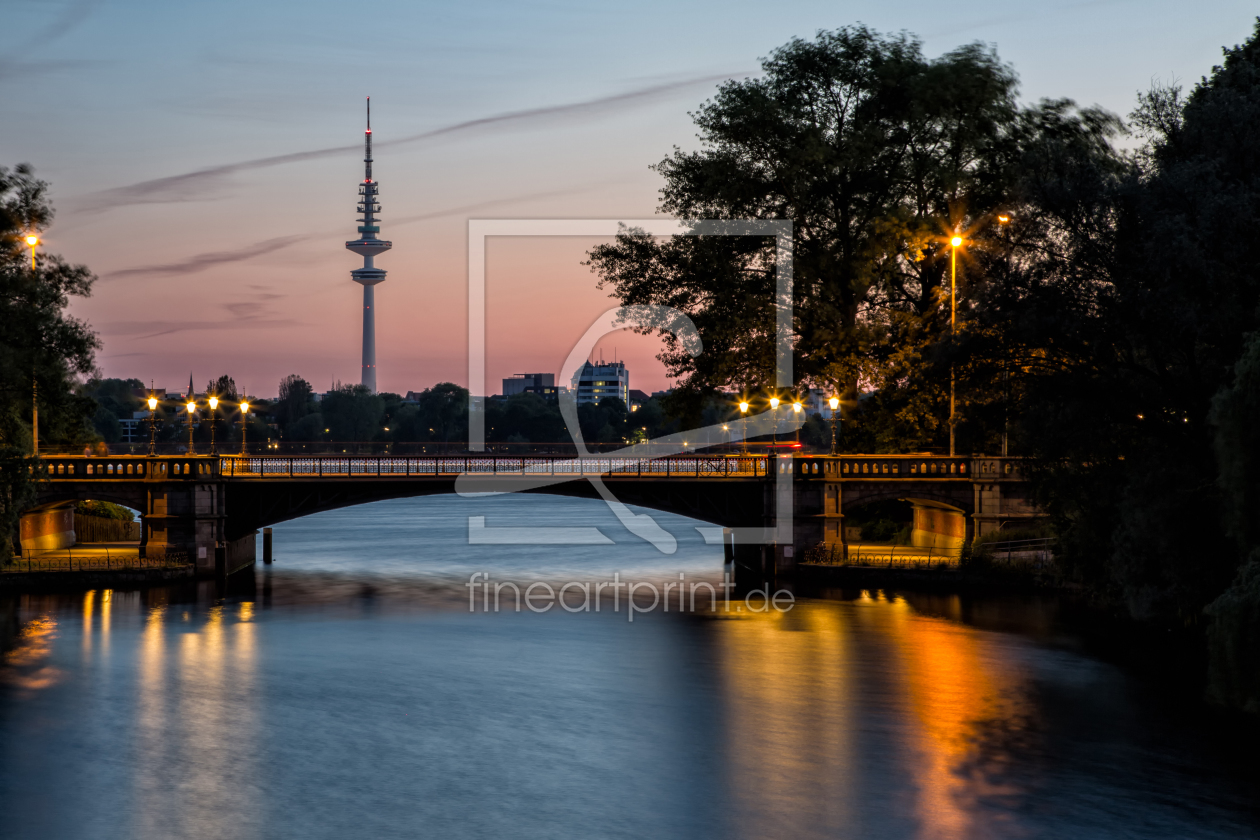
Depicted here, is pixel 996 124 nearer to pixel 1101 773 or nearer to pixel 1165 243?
pixel 1165 243

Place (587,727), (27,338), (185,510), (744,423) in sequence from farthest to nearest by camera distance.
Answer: (744,423)
(185,510)
(27,338)
(587,727)

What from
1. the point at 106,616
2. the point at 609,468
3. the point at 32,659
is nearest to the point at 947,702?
the point at 32,659

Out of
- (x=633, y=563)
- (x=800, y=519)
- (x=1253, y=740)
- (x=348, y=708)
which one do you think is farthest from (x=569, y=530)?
(x=1253, y=740)

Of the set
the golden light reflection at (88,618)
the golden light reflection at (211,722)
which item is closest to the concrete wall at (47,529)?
the golden light reflection at (88,618)

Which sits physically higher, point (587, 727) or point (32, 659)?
point (32, 659)

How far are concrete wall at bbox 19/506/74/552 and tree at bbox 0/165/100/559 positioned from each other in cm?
700

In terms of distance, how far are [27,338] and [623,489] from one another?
1095 inches

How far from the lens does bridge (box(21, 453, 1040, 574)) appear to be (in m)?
62.9

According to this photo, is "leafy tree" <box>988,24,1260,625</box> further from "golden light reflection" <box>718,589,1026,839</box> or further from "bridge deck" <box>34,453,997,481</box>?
"bridge deck" <box>34,453,997,481</box>

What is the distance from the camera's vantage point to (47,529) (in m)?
69.8

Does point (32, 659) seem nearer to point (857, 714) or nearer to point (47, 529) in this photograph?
point (857, 714)

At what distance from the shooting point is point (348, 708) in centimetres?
3862

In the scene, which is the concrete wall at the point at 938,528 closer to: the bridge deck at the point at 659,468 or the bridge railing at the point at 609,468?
the bridge deck at the point at 659,468

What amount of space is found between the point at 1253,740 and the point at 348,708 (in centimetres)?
2388
